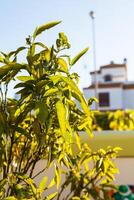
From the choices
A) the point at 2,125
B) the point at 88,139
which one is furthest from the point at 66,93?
the point at 88,139

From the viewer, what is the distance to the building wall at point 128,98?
119 feet

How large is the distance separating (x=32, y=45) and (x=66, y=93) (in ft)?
0.72

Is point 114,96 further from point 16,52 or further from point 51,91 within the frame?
point 51,91

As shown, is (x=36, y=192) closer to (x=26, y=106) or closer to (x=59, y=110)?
(x=26, y=106)

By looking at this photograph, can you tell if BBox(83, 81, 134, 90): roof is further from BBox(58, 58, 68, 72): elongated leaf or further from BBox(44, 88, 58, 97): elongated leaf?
BBox(44, 88, 58, 97): elongated leaf

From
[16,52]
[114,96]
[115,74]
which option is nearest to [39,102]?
[16,52]

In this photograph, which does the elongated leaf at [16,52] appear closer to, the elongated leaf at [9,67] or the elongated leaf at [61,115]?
the elongated leaf at [9,67]

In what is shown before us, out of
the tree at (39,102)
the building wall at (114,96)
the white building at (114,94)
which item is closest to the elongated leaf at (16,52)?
the tree at (39,102)

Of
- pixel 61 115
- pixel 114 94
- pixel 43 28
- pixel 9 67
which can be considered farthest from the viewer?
pixel 114 94

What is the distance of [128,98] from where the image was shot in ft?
120

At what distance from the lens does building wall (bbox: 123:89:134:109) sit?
36.3 meters

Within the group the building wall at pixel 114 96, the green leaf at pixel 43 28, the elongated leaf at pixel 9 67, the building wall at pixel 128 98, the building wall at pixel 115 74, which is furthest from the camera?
the building wall at pixel 115 74

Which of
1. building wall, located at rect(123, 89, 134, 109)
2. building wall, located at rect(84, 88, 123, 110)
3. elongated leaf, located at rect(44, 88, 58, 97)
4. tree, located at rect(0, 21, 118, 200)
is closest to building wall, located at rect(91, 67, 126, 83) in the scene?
building wall, located at rect(123, 89, 134, 109)

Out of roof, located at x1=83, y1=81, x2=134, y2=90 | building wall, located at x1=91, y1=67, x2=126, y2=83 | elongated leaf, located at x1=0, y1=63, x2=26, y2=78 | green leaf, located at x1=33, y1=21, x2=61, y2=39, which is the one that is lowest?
elongated leaf, located at x1=0, y1=63, x2=26, y2=78
